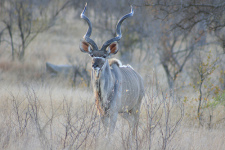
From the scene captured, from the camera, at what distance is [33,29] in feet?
43.4

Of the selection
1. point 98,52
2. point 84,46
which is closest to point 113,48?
point 98,52

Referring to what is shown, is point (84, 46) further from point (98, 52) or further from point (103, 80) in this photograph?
point (103, 80)

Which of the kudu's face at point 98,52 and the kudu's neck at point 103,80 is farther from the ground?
the kudu's face at point 98,52

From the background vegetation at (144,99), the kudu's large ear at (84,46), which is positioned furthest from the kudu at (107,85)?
the background vegetation at (144,99)

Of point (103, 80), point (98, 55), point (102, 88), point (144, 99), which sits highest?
point (98, 55)

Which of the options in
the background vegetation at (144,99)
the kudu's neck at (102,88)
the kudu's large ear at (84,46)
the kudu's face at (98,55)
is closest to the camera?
the background vegetation at (144,99)

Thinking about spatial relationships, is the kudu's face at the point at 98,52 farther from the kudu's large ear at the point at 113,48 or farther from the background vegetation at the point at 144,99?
the background vegetation at the point at 144,99

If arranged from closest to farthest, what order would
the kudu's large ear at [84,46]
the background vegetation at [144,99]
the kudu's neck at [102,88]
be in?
the background vegetation at [144,99] < the kudu's neck at [102,88] < the kudu's large ear at [84,46]

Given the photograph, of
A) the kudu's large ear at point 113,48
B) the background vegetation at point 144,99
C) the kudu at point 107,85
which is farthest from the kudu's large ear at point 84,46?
the background vegetation at point 144,99

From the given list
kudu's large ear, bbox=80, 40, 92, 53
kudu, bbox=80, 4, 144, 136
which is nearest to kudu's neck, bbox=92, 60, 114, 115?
kudu, bbox=80, 4, 144, 136

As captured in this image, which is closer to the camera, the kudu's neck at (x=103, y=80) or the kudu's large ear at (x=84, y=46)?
the kudu's neck at (x=103, y=80)

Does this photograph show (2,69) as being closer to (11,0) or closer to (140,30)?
(11,0)

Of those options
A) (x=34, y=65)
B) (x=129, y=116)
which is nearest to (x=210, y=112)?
(x=129, y=116)

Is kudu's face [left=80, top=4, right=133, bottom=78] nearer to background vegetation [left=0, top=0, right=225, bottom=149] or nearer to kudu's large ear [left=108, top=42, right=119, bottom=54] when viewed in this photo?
kudu's large ear [left=108, top=42, right=119, bottom=54]
